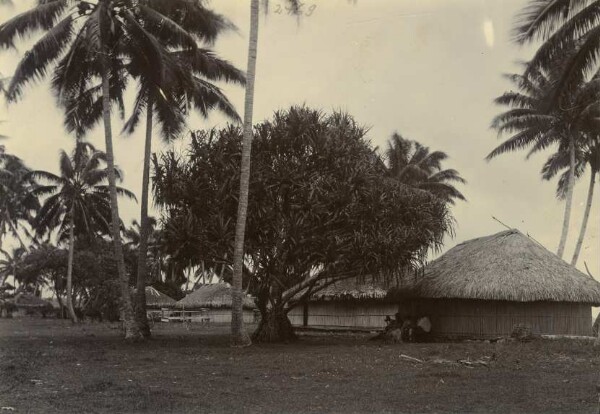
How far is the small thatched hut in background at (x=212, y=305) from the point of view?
47438mm

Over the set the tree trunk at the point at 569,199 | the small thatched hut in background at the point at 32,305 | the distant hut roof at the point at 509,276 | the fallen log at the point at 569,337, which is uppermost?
the tree trunk at the point at 569,199

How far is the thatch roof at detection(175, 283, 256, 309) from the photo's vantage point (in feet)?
155

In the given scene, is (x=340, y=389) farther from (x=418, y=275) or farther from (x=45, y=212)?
(x=45, y=212)

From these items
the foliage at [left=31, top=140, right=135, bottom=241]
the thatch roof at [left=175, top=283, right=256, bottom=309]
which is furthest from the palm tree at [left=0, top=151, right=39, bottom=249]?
the thatch roof at [left=175, top=283, right=256, bottom=309]

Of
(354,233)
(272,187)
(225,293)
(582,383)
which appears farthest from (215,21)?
(225,293)

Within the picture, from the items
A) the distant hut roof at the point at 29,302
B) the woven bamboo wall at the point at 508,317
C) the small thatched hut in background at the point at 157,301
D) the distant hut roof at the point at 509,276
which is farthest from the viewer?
the distant hut roof at the point at 29,302

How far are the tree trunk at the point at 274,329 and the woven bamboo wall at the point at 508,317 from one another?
6.00 metres

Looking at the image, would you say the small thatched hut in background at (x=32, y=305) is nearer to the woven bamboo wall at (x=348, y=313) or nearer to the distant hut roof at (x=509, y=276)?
the woven bamboo wall at (x=348, y=313)

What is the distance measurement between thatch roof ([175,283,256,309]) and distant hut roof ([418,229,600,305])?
2308 centimetres

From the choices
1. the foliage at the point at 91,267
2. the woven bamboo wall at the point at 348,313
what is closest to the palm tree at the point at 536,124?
the woven bamboo wall at the point at 348,313

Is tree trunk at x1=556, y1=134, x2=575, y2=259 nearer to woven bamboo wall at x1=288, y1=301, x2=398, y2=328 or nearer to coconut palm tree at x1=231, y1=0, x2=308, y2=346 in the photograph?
woven bamboo wall at x1=288, y1=301, x2=398, y2=328

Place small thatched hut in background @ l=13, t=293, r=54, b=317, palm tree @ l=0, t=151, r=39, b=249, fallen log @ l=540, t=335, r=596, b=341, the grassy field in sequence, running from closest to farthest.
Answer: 1. the grassy field
2. fallen log @ l=540, t=335, r=596, b=341
3. palm tree @ l=0, t=151, r=39, b=249
4. small thatched hut in background @ l=13, t=293, r=54, b=317

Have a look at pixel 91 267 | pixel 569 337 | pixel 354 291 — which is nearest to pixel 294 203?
pixel 354 291

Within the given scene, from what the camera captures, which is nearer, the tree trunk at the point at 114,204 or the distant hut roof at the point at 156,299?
the tree trunk at the point at 114,204
